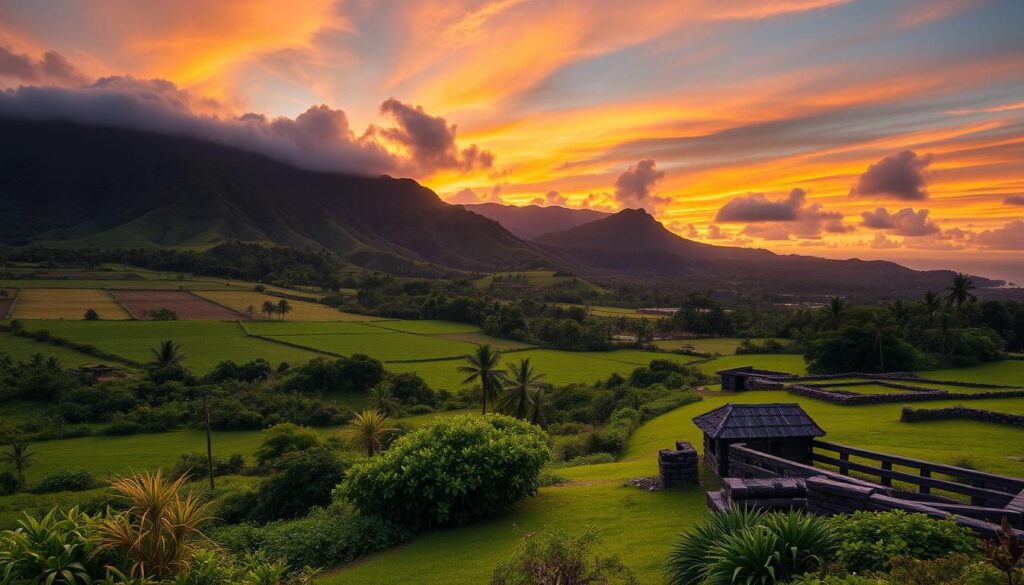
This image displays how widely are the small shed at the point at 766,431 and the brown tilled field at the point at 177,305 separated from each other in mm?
91797

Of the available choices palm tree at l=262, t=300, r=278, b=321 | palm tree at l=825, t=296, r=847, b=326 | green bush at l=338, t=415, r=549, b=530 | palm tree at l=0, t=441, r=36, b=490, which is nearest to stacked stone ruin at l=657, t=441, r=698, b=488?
green bush at l=338, t=415, r=549, b=530

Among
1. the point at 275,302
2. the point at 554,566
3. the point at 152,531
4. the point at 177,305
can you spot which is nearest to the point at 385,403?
the point at 152,531

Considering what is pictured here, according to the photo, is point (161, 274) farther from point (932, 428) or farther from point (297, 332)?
point (932, 428)

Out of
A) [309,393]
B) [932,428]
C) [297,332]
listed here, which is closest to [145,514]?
[932,428]

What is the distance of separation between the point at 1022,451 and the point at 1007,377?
36116 millimetres

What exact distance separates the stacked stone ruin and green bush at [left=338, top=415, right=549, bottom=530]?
3.66 m

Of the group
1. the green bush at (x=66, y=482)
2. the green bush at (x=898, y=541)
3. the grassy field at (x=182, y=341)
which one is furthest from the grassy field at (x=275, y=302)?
the green bush at (x=898, y=541)

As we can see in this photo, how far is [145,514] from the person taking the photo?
980 cm

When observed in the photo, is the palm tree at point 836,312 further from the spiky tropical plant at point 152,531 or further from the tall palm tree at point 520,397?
the spiky tropical plant at point 152,531

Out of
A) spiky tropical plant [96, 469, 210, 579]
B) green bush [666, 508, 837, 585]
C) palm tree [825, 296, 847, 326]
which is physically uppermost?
palm tree [825, 296, 847, 326]

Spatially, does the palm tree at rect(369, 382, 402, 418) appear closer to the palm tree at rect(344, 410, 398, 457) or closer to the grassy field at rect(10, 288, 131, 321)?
the palm tree at rect(344, 410, 398, 457)

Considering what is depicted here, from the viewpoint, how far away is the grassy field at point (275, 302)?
330 ft

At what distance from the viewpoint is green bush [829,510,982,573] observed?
768 centimetres

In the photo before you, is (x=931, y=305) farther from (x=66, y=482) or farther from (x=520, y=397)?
(x=66, y=482)
